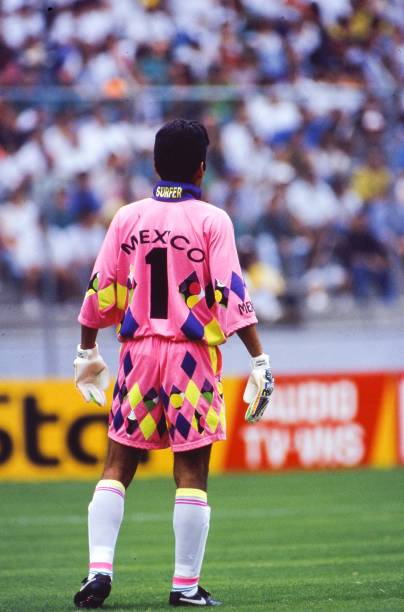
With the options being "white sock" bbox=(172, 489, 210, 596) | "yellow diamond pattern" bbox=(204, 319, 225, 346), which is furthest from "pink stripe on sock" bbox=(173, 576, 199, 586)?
"yellow diamond pattern" bbox=(204, 319, 225, 346)

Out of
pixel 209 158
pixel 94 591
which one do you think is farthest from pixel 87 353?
pixel 209 158

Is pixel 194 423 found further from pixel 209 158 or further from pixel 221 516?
pixel 209 158

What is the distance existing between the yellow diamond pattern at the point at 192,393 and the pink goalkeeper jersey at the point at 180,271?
18 cm

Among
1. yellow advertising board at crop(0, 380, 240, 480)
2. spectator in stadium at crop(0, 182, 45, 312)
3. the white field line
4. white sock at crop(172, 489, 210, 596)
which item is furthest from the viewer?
spectator in stadium at crop(0, 182, 45, 312)

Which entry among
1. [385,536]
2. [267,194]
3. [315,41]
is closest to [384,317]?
[267,194]

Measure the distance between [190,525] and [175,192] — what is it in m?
1.32

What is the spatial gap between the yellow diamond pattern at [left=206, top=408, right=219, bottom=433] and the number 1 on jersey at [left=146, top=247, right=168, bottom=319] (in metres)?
0.42

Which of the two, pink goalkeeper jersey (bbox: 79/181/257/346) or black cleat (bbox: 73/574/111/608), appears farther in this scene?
pink goalkeeper jersey (bbox: 79/181/257/346)

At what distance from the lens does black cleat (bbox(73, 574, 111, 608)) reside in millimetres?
4746

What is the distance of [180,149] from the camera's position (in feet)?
16.4

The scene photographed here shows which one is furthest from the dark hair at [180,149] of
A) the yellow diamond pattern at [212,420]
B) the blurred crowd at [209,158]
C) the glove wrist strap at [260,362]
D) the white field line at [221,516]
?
the blurred crowd at [209,158]

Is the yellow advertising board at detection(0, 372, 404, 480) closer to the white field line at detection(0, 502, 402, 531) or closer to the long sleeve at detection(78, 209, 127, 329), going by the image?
the white field line at detection(0, 502, 402, 531)

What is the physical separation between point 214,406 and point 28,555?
8.39 feet

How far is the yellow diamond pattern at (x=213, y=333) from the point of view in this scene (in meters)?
4.93
